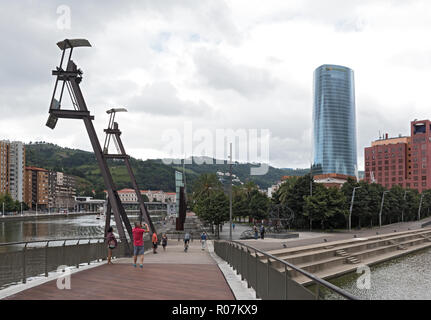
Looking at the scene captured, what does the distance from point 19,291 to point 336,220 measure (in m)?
64.1

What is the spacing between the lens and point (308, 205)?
2430 inches

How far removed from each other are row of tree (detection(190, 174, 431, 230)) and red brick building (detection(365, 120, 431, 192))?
76933mm

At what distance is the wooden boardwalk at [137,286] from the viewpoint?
9.19 meters

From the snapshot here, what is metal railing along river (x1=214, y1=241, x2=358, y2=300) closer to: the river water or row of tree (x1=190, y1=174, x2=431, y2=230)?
the river water

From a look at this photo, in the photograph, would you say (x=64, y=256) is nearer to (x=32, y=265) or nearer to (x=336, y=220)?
(x=32, y=265)

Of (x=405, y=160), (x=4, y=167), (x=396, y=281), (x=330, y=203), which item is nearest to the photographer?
(x=396, y=281)

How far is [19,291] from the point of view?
9766 millimetres

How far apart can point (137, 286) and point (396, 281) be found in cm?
2248

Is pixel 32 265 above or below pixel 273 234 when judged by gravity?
above

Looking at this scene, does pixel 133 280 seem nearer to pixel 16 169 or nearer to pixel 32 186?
pixel 16 169

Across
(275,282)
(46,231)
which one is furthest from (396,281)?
(46,231)

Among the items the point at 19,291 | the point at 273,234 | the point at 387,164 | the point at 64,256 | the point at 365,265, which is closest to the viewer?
the point at 19,291
